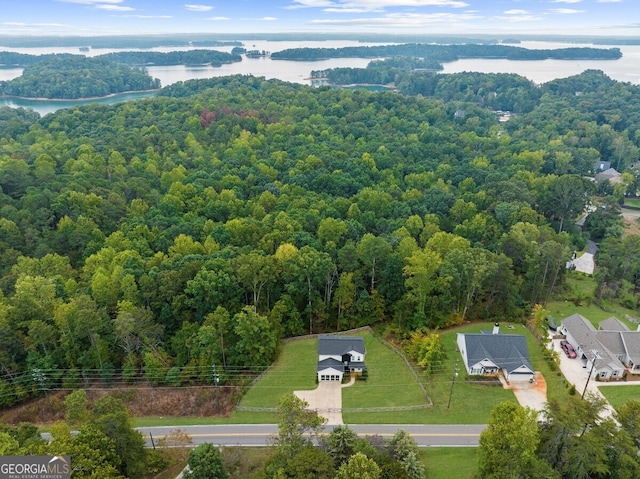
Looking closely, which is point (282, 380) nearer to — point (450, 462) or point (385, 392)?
point (385, 392)

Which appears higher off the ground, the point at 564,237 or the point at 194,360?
the point at 564,237

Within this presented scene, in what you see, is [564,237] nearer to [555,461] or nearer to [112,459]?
[555,461]

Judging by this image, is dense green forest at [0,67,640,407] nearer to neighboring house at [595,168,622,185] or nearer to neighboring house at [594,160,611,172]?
neighboring house at [595,168,622,185]

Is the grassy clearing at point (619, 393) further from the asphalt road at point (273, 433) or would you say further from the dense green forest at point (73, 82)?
the dense green forest at point (73, 82)

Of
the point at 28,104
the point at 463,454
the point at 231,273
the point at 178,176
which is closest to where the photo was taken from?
the point at 463,454

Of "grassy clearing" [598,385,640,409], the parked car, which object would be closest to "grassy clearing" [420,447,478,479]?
"grassy clearing" [598,385,640,409]

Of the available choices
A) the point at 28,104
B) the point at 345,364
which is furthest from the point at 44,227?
the point at 28,104

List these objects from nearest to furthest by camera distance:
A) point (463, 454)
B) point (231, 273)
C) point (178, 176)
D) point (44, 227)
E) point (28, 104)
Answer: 1. point (463, 454)
2. point (231, 273)
3. point (44, 227)
4. point (178, 176)
5. point (28, 104)

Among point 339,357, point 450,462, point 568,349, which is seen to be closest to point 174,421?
point 339,357
